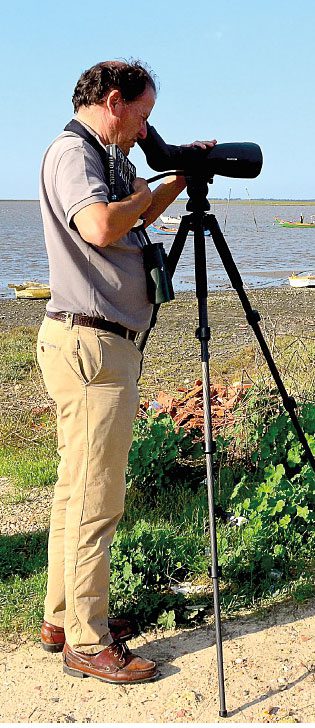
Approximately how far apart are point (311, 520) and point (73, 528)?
147 cm

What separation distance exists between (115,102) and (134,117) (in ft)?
0.30

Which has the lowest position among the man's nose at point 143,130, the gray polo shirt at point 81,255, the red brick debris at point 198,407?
the red brick debris at point 198,407

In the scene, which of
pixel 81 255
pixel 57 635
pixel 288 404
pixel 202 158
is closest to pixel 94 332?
pixel 81 255

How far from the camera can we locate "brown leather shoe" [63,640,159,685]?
317 centimetres

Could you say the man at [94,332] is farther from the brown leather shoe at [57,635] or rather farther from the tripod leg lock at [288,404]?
the tripod leg lock at [288,404]

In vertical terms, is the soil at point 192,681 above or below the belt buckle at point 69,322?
below

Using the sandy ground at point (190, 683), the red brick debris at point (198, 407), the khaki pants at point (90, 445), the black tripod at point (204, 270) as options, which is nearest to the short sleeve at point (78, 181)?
the khaki pants at point (90, 445)

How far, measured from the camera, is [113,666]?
125 inches

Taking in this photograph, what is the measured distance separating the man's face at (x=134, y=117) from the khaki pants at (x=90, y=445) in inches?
28.3

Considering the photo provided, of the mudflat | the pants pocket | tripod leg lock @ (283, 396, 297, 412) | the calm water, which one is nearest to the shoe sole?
the pants pocket

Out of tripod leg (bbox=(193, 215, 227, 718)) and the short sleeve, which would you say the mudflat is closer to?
tripod leg (bbox=(193, 215, 227, 718))

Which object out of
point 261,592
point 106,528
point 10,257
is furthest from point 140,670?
point 10,257

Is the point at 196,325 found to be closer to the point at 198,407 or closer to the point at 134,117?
the point at 198,407

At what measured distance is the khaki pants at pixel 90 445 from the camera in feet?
9.92
